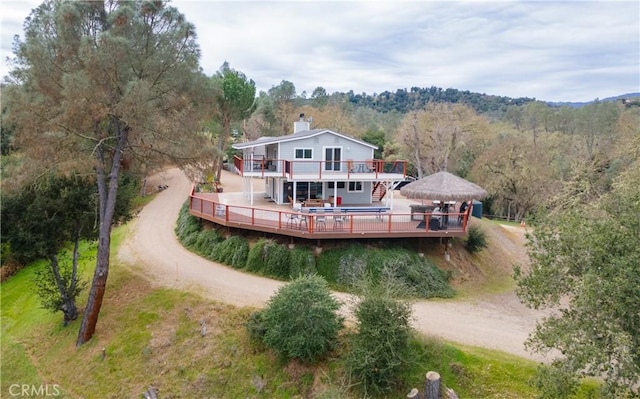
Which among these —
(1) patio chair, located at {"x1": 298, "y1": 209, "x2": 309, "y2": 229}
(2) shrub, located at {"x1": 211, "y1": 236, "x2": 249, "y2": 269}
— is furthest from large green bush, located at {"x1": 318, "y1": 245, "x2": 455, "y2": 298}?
(2) shrub, located at {"x1": 211, "y1": 236, "x2": 249, "y2": 269}

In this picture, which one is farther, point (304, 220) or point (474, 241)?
point (474, 241)

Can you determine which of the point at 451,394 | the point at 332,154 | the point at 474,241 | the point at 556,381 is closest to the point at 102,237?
the point at 332,154

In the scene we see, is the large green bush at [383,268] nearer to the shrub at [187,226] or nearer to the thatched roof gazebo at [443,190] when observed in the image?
the thatched roof gazebo at [443,190]

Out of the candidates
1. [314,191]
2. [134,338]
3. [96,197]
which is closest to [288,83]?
[314,191]

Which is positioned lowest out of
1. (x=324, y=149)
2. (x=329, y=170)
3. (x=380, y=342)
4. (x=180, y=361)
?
(x=180, y=361)

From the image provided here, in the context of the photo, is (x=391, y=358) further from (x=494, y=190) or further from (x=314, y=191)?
(x=494, y=190)

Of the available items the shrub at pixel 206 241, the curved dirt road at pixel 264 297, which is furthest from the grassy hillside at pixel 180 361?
the shrub at pixel 206 241
